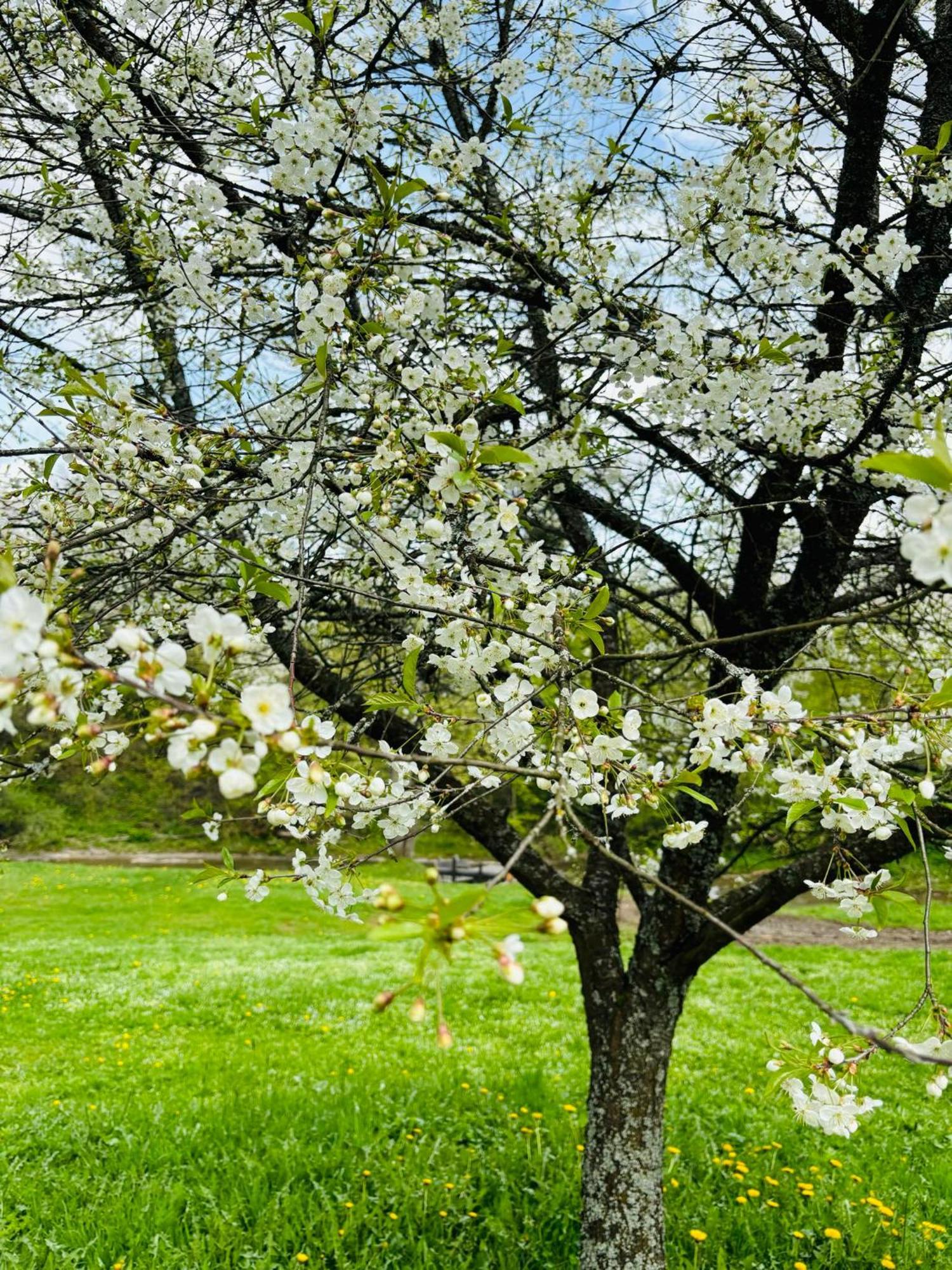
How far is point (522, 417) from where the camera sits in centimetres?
298

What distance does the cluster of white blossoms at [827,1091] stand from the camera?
4.64ft

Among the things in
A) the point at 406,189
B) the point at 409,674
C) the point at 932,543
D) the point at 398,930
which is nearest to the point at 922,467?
the point at 932,543

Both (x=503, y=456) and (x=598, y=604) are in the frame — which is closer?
(x=503, y=456)

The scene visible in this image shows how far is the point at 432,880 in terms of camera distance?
778 mm

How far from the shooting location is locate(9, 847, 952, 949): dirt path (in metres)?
11.0

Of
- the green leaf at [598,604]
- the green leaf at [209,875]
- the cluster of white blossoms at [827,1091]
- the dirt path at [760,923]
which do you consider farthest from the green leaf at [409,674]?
the dirt path at [760,923]

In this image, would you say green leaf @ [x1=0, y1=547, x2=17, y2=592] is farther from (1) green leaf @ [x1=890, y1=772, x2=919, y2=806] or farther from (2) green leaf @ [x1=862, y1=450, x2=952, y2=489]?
(1) green leaf @ [x1=890, y1=772, x2=919, y2=806]

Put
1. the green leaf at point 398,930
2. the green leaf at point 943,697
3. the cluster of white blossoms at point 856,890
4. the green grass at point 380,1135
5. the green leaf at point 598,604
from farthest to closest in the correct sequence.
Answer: the green grass at point 380,1135 < the cluster of white blossoms at point 856,890 < the green leaf at point 598,604 < the green leaf at point 943,697 < the green leaf at point 398,930

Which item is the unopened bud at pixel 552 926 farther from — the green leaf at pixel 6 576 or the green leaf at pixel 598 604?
the green leaf at pixel 598 604

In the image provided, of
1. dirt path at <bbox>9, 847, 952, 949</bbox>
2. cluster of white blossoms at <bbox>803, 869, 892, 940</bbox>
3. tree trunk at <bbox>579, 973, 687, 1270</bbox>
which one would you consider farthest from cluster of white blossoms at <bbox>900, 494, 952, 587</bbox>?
dirt path at <bbox>9, 847, 952, 949</bbox>

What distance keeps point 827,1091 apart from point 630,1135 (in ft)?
6.77

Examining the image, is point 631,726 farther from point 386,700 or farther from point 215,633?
point 215,633

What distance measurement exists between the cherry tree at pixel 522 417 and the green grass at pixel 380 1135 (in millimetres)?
578

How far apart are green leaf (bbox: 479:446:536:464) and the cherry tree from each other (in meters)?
0.01
